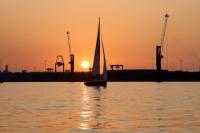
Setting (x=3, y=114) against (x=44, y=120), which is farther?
(x=3, y=114)

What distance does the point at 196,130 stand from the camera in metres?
41.9

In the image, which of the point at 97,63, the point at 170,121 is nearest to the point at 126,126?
the point at 170,121

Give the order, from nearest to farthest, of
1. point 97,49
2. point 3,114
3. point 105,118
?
point 105,118 → point 3,114 → point 97,49

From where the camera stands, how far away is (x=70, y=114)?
56.8 metres

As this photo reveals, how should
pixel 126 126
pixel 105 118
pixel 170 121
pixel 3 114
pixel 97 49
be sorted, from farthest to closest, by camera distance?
pixel 97 49 → pixel 3 114 → pixel 105 118 → pixel 170 121 → pixel 126 126

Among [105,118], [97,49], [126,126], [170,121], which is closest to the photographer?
[126,126]

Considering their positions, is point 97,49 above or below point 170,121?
above

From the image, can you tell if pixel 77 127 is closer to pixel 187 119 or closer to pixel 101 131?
pixel 101 131

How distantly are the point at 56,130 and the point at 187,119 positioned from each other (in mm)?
12827

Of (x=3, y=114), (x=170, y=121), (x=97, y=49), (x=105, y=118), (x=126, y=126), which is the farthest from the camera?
(x=97, y=49)

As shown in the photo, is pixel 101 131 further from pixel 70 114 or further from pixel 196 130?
pixel 70 114

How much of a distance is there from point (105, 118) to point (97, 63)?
293 feet

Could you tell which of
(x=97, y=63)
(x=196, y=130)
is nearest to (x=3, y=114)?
(x=196, y=130)

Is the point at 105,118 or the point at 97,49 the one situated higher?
the point at 97,49
